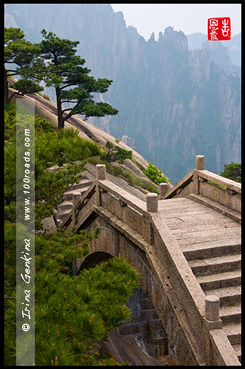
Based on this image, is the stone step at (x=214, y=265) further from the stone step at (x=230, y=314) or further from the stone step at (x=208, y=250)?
the stone step at (x=230, y=314)

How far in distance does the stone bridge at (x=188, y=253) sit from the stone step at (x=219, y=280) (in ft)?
0.06

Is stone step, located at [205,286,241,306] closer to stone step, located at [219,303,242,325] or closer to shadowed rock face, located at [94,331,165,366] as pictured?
stone step, located at [219,303,242,325]

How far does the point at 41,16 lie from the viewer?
4350 inches

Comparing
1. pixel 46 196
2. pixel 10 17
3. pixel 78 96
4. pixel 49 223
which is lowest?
pixel 49 223

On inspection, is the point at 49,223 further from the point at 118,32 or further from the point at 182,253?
the point at 118,32

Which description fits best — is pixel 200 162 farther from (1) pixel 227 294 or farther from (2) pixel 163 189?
(1) pixel 227 294

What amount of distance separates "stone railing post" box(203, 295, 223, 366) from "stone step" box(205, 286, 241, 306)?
3.38ft

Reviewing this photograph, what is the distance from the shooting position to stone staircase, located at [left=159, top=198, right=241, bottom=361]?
720 centimetres

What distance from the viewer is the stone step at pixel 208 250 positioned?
26.6 ft

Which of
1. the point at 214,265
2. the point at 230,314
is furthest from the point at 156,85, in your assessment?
the point at 230,314

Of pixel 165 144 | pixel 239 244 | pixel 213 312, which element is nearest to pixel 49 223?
pixel 239 244

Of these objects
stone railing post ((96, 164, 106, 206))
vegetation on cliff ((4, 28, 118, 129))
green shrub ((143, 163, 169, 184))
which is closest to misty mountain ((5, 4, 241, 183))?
green shrub ((143, 163, 169, 184))

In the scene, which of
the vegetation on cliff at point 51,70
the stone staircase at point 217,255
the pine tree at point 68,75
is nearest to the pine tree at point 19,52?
the vegetation on cliff at point 51,70

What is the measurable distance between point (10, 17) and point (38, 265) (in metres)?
98.2
